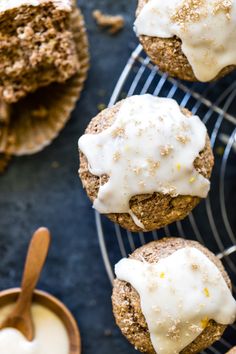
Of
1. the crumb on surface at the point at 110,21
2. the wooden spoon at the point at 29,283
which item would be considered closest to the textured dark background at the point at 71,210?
the crumb on surface at the point at 110,21

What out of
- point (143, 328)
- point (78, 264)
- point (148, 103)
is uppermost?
point (148, 103)

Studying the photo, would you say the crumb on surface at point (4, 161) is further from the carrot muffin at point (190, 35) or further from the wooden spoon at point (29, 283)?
the carrot muffin at point (190, 35)

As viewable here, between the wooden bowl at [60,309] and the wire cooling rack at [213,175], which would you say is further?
the wire cooling rack at [213,175]

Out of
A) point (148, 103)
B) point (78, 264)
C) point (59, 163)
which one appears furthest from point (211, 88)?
point (78, 264)

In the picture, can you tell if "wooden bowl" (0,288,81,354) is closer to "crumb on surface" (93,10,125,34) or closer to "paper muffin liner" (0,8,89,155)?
"paper muffin liner" (0,8,89,155)

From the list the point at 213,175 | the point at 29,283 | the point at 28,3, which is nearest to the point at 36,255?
the point at 29,283

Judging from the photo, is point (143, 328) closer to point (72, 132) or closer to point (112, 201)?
point (112, 201)
